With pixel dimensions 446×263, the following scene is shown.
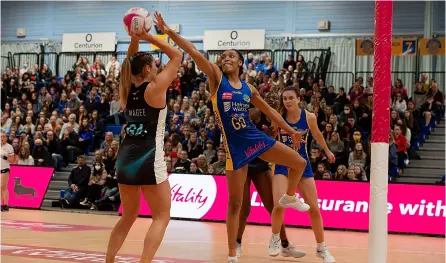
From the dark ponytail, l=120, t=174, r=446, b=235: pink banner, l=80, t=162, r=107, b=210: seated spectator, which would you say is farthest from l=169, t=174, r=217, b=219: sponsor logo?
the dark ponytail

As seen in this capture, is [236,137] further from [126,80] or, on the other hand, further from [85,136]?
[85,136]

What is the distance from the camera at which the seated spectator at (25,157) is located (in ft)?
63.1

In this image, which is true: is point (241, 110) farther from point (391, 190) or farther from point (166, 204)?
point (391, 190)

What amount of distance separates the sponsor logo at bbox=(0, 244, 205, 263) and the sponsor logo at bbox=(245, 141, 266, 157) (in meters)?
1.57

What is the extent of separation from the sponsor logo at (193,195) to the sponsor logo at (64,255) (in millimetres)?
6947

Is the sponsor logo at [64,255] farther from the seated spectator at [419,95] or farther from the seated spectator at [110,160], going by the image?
the seated spectator at [419,95]

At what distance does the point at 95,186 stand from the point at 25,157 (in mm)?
2708

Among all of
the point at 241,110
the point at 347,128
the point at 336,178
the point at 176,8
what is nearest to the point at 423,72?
the point at 347,128

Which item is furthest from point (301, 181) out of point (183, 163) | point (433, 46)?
point (433, 46)

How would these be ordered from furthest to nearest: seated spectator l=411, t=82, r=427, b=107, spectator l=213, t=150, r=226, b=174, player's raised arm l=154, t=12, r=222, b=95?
seated spectator l=411, t=82, r=427, b=107, spectator l=213, t=150, r=226, b=174, player's raised arm l=154, t=12, r=222, b=95

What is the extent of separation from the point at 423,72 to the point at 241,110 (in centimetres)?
1620

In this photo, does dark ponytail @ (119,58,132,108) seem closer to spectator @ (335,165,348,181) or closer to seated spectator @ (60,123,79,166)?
spectator @ (335,165,348,181)

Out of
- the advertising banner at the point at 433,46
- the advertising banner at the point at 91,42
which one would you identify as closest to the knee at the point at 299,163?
the advertising banner at the point at 433,46

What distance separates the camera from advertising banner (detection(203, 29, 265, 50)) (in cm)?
2688
